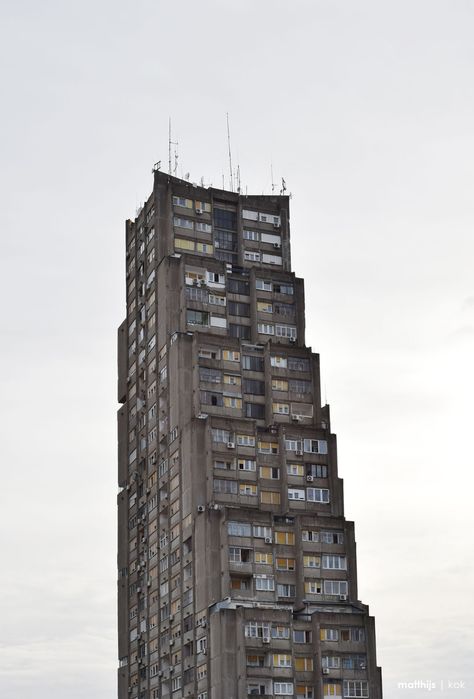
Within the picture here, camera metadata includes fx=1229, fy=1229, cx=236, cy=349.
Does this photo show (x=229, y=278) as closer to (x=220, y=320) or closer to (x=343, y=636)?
(x=220, y=320)

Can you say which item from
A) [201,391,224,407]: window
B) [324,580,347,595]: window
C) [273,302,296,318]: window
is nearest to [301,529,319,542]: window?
[324,580,347,595]: window

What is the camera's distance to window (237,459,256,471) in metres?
144

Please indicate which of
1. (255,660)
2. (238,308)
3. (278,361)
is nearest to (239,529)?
(255,660)

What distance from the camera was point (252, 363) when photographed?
152 meters

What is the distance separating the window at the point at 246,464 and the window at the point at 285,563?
1154 cm

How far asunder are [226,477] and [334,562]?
1577cm

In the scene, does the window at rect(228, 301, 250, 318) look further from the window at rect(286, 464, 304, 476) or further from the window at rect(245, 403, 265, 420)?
the window at rect(286, 464, 304, 476)

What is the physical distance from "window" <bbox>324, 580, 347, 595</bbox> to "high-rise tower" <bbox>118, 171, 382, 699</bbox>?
6.1 inches

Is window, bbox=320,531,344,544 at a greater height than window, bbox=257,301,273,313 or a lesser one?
lesser

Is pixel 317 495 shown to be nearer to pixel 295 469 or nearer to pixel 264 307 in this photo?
pixel 295 469

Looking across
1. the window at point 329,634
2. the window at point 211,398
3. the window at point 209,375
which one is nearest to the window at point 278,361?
the window at point 209,375

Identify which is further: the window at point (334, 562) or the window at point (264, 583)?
the window at point (334, 562)

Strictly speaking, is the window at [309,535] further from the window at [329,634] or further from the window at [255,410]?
the window at [255,410]

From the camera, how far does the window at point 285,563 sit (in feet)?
456
